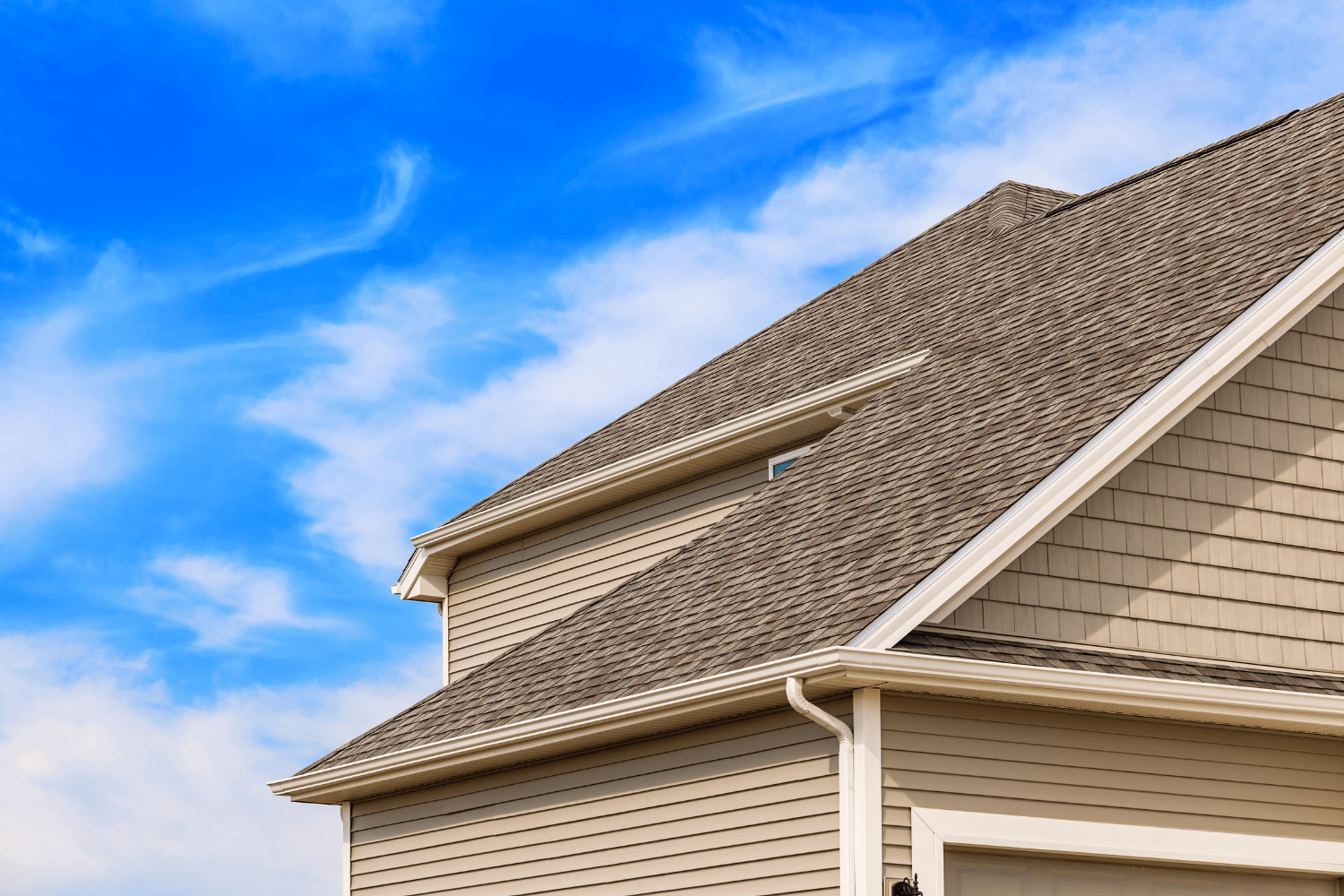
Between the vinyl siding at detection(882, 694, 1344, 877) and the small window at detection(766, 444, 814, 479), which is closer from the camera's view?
the vinyl siding at detection(882, 694, 1344, 877)

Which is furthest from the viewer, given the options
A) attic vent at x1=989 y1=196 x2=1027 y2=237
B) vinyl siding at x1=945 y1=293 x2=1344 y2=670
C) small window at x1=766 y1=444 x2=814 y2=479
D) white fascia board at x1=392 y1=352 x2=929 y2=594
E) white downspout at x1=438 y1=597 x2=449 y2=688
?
attic vent at x1=989 y1=196 x2=1027 y2=237

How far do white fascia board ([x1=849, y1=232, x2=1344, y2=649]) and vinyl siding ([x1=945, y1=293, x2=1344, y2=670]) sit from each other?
225mm

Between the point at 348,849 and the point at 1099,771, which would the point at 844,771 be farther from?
the point at 348,849

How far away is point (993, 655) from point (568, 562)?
7.93 meters

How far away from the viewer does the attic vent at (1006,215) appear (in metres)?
17.8

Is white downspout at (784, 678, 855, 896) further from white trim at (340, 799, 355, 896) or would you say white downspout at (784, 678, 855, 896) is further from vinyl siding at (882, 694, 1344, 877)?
white trim at (340, 799, 355, 896)

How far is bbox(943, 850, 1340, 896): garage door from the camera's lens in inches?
353

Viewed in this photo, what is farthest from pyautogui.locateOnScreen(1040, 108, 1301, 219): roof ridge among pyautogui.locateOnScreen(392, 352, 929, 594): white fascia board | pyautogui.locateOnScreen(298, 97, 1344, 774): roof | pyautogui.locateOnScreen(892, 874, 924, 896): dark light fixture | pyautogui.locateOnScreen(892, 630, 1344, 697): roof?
pyautogui.locateOnScreen(892, 874, 924, 896): dark light fixture

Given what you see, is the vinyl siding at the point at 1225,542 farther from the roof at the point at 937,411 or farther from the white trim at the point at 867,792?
the white trim at the point at 867,792

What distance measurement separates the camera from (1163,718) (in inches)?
374

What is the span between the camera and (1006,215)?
18172 mm

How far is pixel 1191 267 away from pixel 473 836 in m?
6.94

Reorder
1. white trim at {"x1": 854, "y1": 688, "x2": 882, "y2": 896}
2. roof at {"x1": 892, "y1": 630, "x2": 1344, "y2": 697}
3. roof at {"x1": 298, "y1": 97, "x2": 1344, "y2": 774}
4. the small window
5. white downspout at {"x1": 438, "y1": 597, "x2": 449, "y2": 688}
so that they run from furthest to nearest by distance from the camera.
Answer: white downspout at {"x1": 438, "y1": 597, "x2": 449, "y2": 688} → the small window → roof at {"x1": 298, "y1": 97, "x2": 1344, "y2": 774} → roof at {"x1": 892, "y1": 630, "x2": 1344, "y2": 697} → white trim at {"x1": 854, "y1": 688, "x2": 882, "y2": 896}

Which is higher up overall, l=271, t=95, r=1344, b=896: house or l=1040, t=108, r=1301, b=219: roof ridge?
l=1040, t=108, r=1301, b=219: roof ridge
